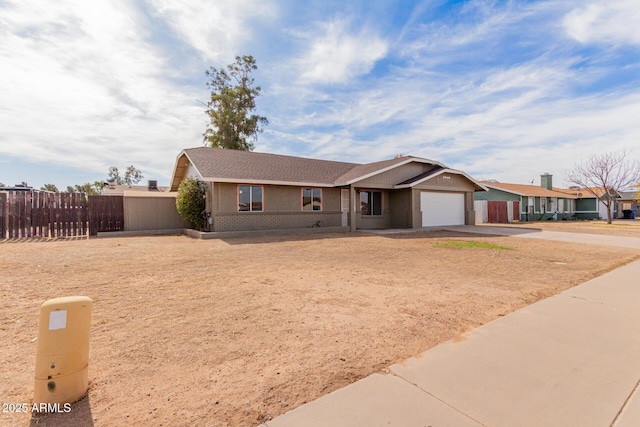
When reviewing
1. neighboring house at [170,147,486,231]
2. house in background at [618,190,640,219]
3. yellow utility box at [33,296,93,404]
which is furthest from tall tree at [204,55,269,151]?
house in background at [618,190,640,219]

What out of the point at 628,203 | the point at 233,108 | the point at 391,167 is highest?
the point at 233,108

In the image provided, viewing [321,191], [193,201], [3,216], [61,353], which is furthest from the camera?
[321,191]

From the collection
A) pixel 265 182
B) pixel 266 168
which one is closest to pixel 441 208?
pixel 266 168

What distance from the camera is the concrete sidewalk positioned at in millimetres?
2141

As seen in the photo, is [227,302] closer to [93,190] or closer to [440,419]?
[440,419]

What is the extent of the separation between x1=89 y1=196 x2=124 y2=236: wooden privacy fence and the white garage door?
692 inches

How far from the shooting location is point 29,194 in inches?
527

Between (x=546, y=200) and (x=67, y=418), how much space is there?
135ft

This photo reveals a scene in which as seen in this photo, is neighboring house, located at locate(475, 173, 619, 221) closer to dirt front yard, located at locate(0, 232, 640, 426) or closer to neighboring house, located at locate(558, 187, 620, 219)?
neighboring house, located at locate(558, 187, 620, 219)

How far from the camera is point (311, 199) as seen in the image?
17.0 m

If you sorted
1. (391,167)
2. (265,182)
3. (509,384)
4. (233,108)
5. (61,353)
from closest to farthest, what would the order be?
(61,353), (509,384), (265,182), (391,167), (233,108)

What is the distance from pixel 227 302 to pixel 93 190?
61282mm

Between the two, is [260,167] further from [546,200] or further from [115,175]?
[115,175]

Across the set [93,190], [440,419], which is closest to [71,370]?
[440,419]
